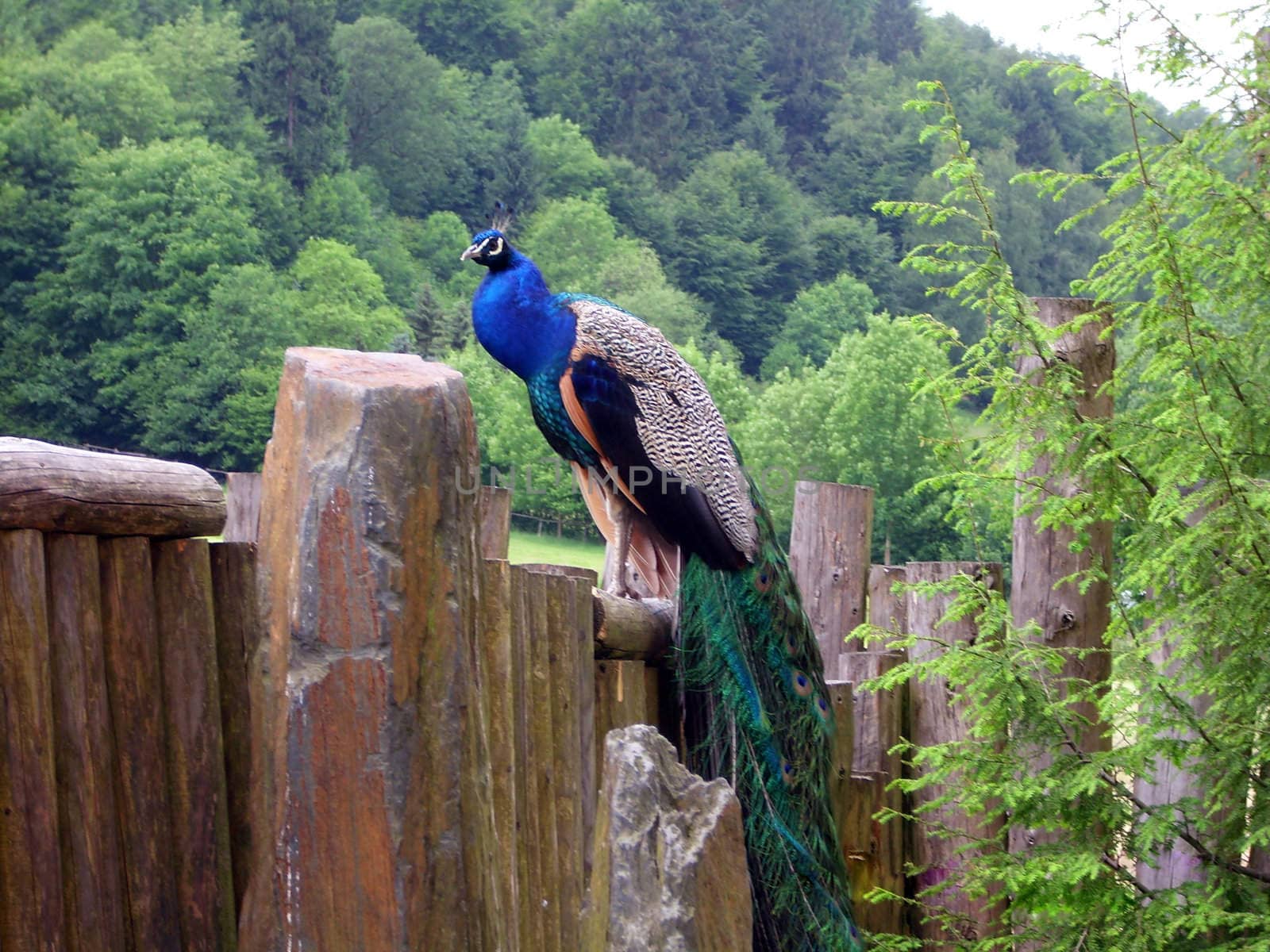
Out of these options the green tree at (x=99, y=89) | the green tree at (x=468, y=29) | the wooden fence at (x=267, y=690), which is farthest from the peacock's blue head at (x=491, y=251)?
the green tree at (x=468, y=29)

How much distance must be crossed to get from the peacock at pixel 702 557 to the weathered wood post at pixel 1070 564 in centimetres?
75

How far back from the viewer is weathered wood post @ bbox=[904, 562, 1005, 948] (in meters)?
4.95

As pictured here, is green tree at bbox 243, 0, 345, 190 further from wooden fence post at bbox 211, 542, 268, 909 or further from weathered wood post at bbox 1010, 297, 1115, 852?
wooden fence post at bbox 211, 542, 268, 909

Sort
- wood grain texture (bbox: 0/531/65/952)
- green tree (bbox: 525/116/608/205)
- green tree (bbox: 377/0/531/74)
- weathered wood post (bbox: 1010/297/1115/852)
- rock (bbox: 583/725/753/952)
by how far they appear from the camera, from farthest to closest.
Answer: green tree (bbox: 377/0/531/74) < green tree (bbox: 525/116/608/205) < weathered wood post (bbox: 1010/297/1115/852) < wood grain texture (bbox: 0/531/65/952) < rock (bbox: 583/725/753/952)

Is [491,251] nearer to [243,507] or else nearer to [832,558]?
[832,558]

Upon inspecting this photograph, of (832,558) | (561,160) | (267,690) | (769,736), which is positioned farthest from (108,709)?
(561,160)

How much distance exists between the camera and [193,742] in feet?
7.74

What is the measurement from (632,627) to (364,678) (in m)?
1.96

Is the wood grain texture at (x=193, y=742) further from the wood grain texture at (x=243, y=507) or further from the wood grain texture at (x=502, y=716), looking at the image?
the wood grain texture at (x=243, y=507)

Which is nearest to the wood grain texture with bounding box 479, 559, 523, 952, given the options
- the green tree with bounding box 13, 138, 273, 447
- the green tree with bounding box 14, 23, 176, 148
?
the green tree with bounding box 13, 138, 273, 447

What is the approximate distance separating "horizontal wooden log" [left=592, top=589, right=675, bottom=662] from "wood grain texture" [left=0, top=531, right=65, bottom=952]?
6.09 feet

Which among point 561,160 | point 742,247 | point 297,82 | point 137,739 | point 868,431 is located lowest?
point 868,431

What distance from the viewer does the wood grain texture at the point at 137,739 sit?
7.46 ft

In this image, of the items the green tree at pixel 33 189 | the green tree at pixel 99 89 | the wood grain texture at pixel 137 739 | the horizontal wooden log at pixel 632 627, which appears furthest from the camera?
the green tree at pixel 99 89
